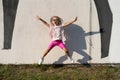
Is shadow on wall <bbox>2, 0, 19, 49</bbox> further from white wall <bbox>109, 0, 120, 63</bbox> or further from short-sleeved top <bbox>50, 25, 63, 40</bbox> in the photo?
white wall <bbox>109, 0, 120, 63</bbox>

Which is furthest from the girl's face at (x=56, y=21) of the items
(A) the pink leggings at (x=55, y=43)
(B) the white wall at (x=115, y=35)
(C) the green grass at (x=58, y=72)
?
(B) the white wall at (x=115, y=35)

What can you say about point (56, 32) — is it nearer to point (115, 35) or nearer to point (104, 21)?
point (104, 21)

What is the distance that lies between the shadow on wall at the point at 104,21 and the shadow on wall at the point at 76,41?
0.29 m

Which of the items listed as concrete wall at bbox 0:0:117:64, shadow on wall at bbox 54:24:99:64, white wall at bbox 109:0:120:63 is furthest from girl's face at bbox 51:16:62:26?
white wall at bbox 109:0:120:63

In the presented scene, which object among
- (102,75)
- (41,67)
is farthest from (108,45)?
(41,67)

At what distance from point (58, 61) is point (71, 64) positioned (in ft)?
1.07

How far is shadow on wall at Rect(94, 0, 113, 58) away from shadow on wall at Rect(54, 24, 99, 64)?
11.6 inches

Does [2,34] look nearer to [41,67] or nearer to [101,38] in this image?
[41,67]

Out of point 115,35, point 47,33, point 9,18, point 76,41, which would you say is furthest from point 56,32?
point 115,35

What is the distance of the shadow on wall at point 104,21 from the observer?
350 inches

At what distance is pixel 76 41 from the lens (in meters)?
9.01

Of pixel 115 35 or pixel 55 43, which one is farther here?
pixel 115 35

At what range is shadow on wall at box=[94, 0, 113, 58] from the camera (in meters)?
8.90

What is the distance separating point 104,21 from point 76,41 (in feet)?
2.73
